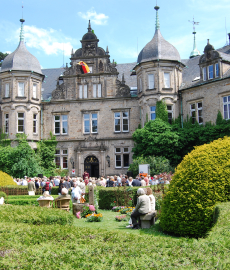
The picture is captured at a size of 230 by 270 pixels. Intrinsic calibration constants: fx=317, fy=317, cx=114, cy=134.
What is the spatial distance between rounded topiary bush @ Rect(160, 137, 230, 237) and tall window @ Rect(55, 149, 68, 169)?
24.3 m

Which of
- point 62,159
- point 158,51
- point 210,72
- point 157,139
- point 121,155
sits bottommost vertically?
point 62,159

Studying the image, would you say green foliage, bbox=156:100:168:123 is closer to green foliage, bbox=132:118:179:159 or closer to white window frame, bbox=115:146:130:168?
green foliage, bbox=132:118:179:159

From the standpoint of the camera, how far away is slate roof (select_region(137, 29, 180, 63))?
2981 centimetres

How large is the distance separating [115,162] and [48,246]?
26.2 m

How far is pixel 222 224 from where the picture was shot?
6.42 m

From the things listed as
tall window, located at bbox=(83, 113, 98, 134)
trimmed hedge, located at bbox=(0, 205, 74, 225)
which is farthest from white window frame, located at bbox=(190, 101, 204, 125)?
trimmed hedge, located at bbox=(0, 205, 74, 225)

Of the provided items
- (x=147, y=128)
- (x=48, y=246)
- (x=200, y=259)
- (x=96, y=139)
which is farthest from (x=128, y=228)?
(x=96, y=139)

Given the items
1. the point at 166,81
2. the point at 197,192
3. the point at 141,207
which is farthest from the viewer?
the point at 166,81

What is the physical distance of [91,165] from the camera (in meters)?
32.4

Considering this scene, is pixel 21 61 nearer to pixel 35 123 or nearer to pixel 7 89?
pixel 7 89

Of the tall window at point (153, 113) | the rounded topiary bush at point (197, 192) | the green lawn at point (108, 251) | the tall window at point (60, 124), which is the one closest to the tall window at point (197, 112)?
the tall window at point (153, 113)

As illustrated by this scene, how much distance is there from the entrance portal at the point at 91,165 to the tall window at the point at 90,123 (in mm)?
2796

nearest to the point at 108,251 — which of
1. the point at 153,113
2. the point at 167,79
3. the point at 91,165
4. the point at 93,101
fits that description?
the point at 153,113

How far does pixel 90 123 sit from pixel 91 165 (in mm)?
4338
